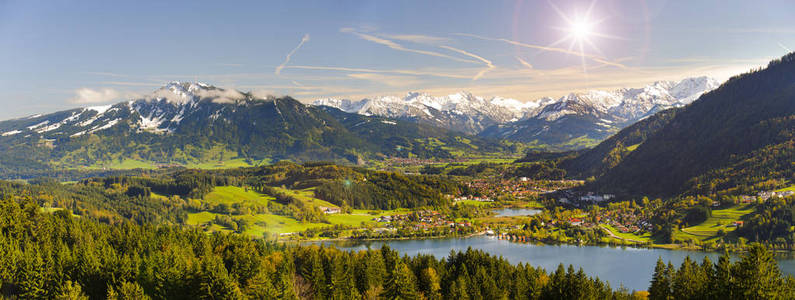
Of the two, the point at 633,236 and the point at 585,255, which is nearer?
the point at 585,255

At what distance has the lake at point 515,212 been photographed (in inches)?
7096

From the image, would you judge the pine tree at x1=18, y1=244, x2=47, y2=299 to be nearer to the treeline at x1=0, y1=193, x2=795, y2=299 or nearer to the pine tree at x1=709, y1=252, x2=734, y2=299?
the treeline at x1=0, y1=193, x2=795, y2=299

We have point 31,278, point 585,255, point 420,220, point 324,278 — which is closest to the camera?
point 31,278

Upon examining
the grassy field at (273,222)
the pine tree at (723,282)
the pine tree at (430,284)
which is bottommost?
the grassy field at (273,222)

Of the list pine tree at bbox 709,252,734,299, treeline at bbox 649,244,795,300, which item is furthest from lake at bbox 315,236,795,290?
pine tree at bbox 709,252,734,299

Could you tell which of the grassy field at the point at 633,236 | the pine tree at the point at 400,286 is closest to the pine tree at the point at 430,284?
the pine tree at the point at 400,286

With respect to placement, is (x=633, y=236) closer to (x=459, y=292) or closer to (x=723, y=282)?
(x=723, y=282)

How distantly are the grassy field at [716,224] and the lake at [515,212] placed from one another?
2423 inches

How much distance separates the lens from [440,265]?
6481cm

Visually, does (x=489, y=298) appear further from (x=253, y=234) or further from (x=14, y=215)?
(x=253, y=234)

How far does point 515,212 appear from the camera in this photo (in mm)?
187625

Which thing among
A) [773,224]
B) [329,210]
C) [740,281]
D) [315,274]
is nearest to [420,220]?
[329,210]

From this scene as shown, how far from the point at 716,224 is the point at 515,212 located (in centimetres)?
7573

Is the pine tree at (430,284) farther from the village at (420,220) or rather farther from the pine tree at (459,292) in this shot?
the village at (420,220)
